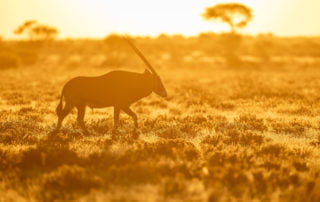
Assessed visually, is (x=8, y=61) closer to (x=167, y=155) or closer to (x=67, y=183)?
(x=167, y=155)

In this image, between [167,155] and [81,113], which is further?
[81,113]

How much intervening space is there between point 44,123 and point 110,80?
12.2ft

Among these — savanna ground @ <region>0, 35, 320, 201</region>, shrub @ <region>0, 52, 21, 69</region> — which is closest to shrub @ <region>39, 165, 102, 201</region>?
savanna ground @ <region>0, 35, 320, 201</region>

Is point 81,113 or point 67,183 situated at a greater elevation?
point 81,113

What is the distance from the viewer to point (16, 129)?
1377cm

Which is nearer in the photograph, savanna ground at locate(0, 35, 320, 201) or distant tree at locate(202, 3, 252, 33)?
savanna ground at locate(0, 35, 320, 201)

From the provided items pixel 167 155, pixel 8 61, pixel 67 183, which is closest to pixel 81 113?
pixel 167 155

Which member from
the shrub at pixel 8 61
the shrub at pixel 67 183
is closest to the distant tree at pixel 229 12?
the shrub at pixel 8 61

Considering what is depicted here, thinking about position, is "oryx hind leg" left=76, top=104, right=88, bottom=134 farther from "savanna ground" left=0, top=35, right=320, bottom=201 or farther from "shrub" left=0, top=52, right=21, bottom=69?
"shrub" left=0, top=52, right=21, bottom=69

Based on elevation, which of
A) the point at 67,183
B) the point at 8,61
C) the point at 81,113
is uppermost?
the point at 8,61

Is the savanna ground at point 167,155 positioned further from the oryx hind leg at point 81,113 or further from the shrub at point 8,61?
the shrub at point 8,61

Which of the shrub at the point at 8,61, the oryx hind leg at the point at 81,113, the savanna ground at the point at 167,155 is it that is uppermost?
the shrub at the point at 8,61

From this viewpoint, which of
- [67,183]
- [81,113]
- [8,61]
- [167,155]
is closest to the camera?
[67,183]

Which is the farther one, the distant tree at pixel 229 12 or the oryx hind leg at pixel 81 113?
the distant tree at pixel 229 12
